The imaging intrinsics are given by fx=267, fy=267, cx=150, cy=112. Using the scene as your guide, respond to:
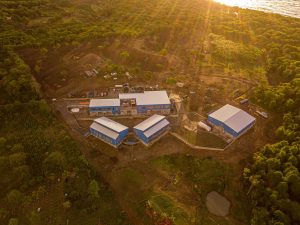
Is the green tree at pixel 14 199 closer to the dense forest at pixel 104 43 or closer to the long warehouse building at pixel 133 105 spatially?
the dense forest at pixel 104 43

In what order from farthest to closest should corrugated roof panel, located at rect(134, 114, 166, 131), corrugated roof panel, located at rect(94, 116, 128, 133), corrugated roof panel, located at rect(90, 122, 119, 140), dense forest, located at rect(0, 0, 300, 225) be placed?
1. corrugated roof panel, located at rect(134, 114, 166, 131)
2. corrugated roof panel, located at rect(94, 116, 128, 133)
3. corrugated roof panel, located at rect(90, 122, 119, 140)
4. dense forest, located at rect(0, 0, 300, 225)

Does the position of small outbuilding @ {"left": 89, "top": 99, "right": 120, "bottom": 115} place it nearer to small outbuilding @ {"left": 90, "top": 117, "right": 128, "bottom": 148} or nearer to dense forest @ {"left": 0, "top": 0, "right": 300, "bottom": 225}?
small outbuilding @ {"left": 90, "top": 117, "right": 128, "bottom": 148}

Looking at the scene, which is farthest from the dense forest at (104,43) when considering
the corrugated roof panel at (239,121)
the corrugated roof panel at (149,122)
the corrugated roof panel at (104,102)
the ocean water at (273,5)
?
the ocean water at (273,5)

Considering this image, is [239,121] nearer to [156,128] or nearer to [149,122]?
[156,128]

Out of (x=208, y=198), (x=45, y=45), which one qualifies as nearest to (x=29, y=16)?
(x=45, y=45)

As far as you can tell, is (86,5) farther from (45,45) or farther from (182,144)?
(182,144)

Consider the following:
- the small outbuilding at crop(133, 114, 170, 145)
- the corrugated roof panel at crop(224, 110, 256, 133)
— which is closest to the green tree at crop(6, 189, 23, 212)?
the small outbuilding at crop(133, 114, 170, 145)
